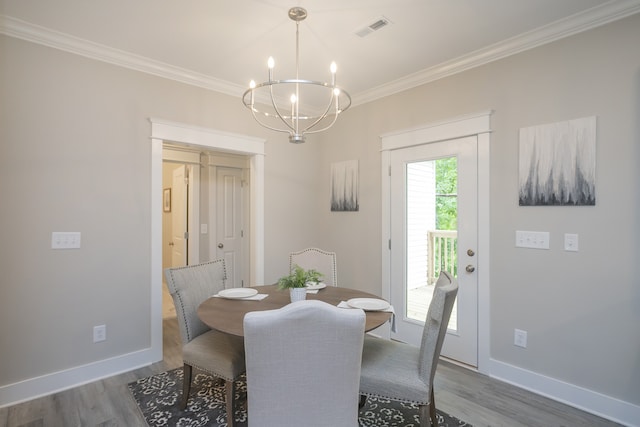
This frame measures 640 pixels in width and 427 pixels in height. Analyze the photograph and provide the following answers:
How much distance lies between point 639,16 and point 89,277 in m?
4.28

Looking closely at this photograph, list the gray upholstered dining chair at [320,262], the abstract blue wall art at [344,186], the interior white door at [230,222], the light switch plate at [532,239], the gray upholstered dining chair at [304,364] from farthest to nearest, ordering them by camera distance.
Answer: the interior white door at [230,222], the abstract blue wall art at [344,186], the gray upholstered dining chair at [320,262], the light switch plate at [532,239], the gray upholstered dining chair at [304,364]

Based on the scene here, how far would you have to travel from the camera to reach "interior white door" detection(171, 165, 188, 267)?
15.1 ft

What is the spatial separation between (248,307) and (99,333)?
4.98 feet

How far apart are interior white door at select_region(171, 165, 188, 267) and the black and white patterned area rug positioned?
2323 mm

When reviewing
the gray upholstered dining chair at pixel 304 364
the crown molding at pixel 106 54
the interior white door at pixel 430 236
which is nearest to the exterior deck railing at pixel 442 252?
the interior white door at pixel 430 236

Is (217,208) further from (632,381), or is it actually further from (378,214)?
(632,381)

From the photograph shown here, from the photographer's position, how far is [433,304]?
1684 mm

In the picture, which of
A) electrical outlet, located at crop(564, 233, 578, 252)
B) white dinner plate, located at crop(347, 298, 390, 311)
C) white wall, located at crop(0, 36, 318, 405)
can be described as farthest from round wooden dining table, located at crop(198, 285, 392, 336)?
electrical outlet, located at crop(564, 233, 578, 252)

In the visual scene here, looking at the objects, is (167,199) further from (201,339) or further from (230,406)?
(230,406)

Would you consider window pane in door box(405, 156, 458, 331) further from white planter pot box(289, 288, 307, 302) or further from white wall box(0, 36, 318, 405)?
white wall box(0, 36, 318, 405)

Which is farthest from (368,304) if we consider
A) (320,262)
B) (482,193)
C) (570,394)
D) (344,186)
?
(344,186)

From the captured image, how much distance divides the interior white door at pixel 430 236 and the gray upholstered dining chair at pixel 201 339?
5.98 ft

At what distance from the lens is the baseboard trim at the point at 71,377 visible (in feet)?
7.54

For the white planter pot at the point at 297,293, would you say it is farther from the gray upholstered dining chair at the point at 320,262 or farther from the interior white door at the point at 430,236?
the interior white door at the point at 430,236
